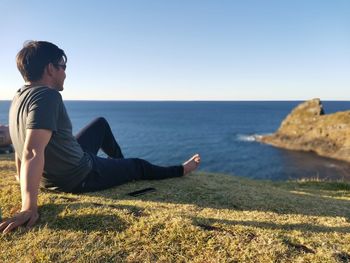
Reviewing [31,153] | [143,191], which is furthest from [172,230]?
[143,191]

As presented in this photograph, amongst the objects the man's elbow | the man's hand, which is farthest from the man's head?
the man's hand

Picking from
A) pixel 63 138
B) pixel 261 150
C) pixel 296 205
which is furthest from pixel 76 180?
pixel 261 150

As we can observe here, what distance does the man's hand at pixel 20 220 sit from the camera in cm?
440

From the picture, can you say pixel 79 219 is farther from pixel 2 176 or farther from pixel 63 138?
pixel 2 176

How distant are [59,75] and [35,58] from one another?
0.42 metres

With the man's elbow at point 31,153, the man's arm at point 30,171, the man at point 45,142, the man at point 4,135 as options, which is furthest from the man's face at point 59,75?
the man at point 4,135

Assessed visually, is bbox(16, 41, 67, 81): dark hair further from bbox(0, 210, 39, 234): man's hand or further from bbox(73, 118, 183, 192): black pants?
bbox(0, 210, 39, 234): man's hand

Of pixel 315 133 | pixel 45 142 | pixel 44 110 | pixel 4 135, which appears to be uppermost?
pixel 44 110

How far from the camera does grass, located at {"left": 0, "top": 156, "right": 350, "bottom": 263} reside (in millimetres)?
3857

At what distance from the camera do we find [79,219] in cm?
477

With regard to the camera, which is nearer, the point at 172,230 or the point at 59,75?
the point at 172,230

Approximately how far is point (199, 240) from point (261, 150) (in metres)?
64.2

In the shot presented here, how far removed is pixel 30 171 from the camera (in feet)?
14.2

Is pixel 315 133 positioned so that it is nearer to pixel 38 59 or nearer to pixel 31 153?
pixel 38 59
